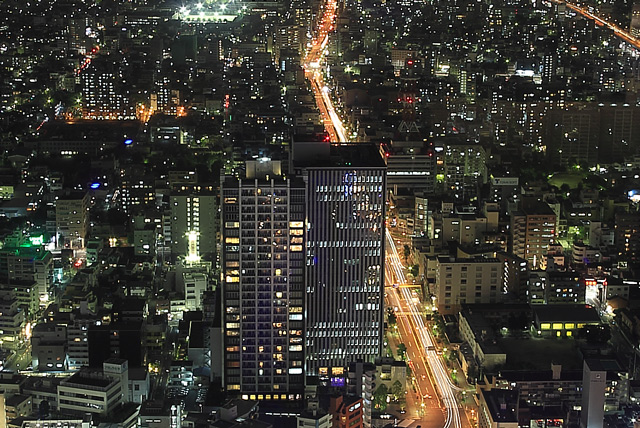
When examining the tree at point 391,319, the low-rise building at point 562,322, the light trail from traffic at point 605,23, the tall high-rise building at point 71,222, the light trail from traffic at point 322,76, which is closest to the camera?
the low-rise building at point 562,322

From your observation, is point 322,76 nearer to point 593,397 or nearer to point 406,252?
point 406,252

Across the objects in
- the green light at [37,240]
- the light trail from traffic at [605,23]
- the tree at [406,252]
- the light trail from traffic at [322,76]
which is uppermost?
the light trail from traffic at [605,23]

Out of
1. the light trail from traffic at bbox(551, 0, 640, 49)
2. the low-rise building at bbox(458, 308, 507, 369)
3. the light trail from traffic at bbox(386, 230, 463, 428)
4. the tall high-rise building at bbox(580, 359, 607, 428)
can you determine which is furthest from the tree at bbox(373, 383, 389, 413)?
the light trail from traffic at bbox(551, 0, 640, 49)

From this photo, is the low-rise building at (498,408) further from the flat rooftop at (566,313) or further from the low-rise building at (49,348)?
the low-rise building at (49,348)

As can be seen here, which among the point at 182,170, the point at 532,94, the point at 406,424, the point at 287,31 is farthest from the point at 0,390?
the point at 287,31

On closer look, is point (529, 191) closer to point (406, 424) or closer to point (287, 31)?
point (406, 424)

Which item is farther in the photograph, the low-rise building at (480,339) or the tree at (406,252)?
the tree at (406,252)

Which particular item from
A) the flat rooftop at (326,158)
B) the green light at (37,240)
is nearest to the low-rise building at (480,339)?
the flat rooftop at (326,158)
